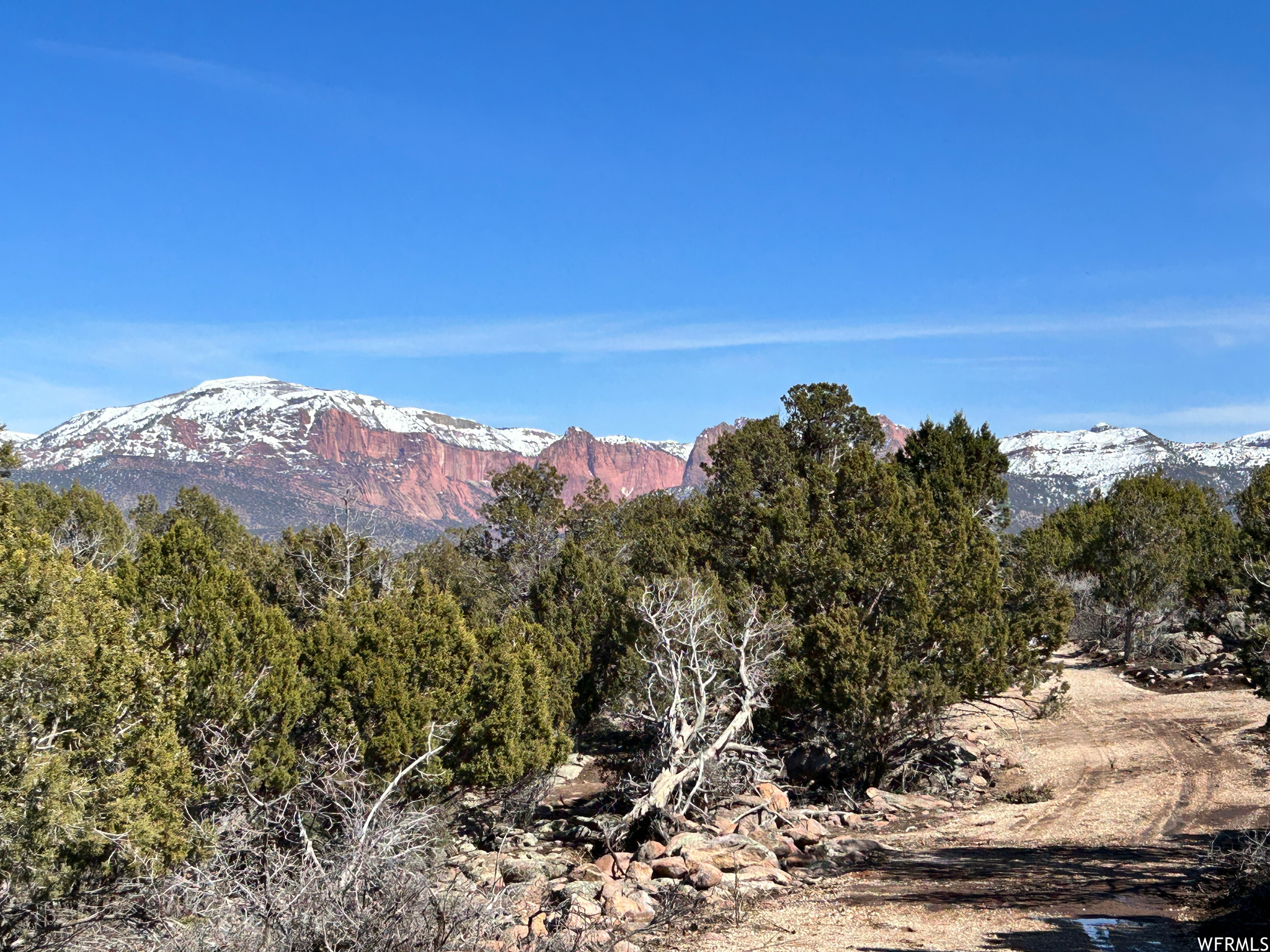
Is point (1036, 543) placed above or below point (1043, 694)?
above

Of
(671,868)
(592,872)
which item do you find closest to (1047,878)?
(671,868)

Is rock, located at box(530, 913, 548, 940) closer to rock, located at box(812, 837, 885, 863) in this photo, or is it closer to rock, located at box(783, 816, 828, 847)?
rock, located at box(812, 837, 885, 863)

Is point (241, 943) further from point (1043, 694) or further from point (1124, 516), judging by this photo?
point (1124, 516)

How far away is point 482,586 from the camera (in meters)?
39.2

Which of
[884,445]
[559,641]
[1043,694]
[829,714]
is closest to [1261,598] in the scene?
[829,714]

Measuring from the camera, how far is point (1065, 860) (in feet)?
53.1

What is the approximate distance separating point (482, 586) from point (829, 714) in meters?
19.5

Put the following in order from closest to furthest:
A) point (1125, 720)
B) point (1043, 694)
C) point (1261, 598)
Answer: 1. point (1261, 598)
2. point (1125, 720)
3. point (1043, 694)

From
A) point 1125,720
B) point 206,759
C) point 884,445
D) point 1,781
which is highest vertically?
point 884,445

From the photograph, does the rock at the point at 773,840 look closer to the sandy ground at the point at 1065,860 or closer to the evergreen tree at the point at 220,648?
the sandy ground at the point at 1065,860

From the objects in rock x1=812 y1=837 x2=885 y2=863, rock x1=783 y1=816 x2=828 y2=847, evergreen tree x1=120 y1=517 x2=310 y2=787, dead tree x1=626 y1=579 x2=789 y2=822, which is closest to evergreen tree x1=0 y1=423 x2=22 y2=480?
evergreen tree x1=120 y1=517 x2=310 y2=787

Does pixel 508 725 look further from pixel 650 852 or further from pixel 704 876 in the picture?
pixel 704 876

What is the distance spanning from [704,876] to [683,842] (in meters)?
2.36

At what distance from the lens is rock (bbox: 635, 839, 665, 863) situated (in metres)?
17.6
